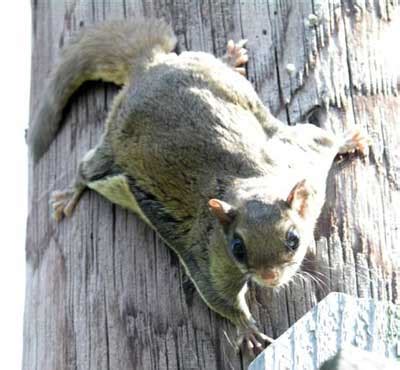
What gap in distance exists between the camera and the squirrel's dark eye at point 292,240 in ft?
14.8

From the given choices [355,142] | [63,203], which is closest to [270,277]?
[355,142]

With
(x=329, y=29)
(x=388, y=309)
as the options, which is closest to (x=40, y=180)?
(x=329, y=29)

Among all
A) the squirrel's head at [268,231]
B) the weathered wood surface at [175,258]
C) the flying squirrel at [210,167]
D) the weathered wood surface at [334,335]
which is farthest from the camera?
the flying squirrel at [210,167]

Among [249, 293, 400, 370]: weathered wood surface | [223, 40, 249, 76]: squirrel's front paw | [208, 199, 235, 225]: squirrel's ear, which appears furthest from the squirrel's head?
[249, 293, 400, 370]: weathered wood surface

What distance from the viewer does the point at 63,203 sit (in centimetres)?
489

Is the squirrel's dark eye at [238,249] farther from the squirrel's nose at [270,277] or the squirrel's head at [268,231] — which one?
the squirrel's nose at [270,277]

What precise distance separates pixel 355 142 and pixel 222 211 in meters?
0.62

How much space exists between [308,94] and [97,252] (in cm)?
113

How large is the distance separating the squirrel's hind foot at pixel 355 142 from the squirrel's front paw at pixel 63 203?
4.02 ft

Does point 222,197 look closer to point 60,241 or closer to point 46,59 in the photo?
point 60,241

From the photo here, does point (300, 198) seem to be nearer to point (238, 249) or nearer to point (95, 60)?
point (238, 249)

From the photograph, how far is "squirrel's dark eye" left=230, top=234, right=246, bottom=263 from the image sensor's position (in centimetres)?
459

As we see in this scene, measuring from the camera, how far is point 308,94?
15.5 ft

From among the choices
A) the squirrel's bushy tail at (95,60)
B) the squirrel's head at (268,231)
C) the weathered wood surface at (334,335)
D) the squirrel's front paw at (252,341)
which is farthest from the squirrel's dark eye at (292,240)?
the squirrel's bushy tail at (95,60)
